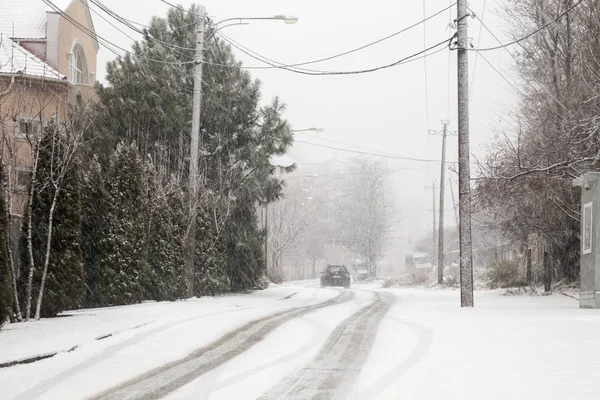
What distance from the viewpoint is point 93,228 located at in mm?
16234

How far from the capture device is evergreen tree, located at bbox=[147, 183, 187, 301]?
1847 cm

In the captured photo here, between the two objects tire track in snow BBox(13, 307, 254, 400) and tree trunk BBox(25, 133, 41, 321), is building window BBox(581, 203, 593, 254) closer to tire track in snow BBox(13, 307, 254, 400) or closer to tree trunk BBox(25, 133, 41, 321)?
tire track in snow BBox(13, 307, 254, 400)

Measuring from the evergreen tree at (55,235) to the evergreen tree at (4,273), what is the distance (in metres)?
1.74

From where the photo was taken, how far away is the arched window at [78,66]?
30.0m

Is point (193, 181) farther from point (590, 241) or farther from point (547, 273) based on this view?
point (547, 273)

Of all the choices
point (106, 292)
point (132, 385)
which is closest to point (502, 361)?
point (132, 385)

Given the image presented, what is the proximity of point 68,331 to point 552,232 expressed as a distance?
16.6 meters

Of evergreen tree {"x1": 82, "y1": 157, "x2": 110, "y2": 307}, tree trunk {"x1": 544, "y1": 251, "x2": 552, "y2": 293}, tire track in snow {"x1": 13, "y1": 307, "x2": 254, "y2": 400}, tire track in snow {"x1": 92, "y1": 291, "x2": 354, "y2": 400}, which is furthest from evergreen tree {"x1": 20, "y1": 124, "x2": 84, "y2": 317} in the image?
tree trunk {"x1": 544, "y1": 251, "x2": 552, "y2": 293}

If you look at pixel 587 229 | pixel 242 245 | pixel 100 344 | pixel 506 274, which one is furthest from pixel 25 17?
pixel 587 229

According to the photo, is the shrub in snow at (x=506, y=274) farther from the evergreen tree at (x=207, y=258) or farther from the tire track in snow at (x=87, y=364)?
the tire track in snow at (x=87, y=364)

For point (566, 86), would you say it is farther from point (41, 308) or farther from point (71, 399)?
point (71, 399)

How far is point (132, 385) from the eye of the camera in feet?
24.0

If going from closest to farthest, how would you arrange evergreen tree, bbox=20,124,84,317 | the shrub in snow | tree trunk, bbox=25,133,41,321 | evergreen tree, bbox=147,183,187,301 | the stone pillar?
tree trunk, bbox=25,133,41,321 → evergreen tree, bbox=20,124,84,317 → the stone pillar → evergreen tree, bbox=147,183,187,301 → the shrub in snow

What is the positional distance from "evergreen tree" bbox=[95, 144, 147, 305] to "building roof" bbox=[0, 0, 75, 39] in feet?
45.5
